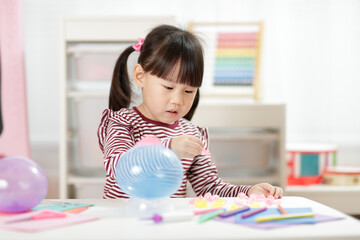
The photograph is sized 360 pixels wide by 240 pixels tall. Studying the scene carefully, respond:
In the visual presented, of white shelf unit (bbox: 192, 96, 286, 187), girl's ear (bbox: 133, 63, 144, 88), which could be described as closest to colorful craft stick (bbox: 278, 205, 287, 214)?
girl's ear (bbox: 133, 63, 144, 88)

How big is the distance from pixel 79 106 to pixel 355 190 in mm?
1409

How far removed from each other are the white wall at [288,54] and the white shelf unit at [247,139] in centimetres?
30

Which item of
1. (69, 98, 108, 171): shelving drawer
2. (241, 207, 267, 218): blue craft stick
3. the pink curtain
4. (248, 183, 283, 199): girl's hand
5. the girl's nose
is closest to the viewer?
(241, 207, 267, 218): blue craft stick

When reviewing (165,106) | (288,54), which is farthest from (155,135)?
(288,54)

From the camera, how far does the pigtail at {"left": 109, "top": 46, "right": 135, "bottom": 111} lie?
1.35 m

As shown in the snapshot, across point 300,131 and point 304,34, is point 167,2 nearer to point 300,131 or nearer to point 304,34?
point 304,34

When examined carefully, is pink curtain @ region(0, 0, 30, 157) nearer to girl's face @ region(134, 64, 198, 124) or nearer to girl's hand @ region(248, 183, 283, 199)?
girl's face @ region(134, 64, 198, 124)

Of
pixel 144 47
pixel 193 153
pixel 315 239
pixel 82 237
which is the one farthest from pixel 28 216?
pixel 144 47

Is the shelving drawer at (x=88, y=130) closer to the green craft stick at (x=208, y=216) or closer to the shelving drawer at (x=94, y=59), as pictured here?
the shelving drawer at (x=94, y=59)

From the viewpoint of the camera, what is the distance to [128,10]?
270cm

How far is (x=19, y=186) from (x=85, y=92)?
1674 millimetres

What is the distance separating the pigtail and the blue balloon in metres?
0.54

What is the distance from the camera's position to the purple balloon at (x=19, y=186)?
809 mm

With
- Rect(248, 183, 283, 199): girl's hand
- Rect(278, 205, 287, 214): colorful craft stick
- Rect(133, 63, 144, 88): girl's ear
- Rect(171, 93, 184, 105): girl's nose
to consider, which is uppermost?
Rect(133, 63, 144, 88): girl's ear
